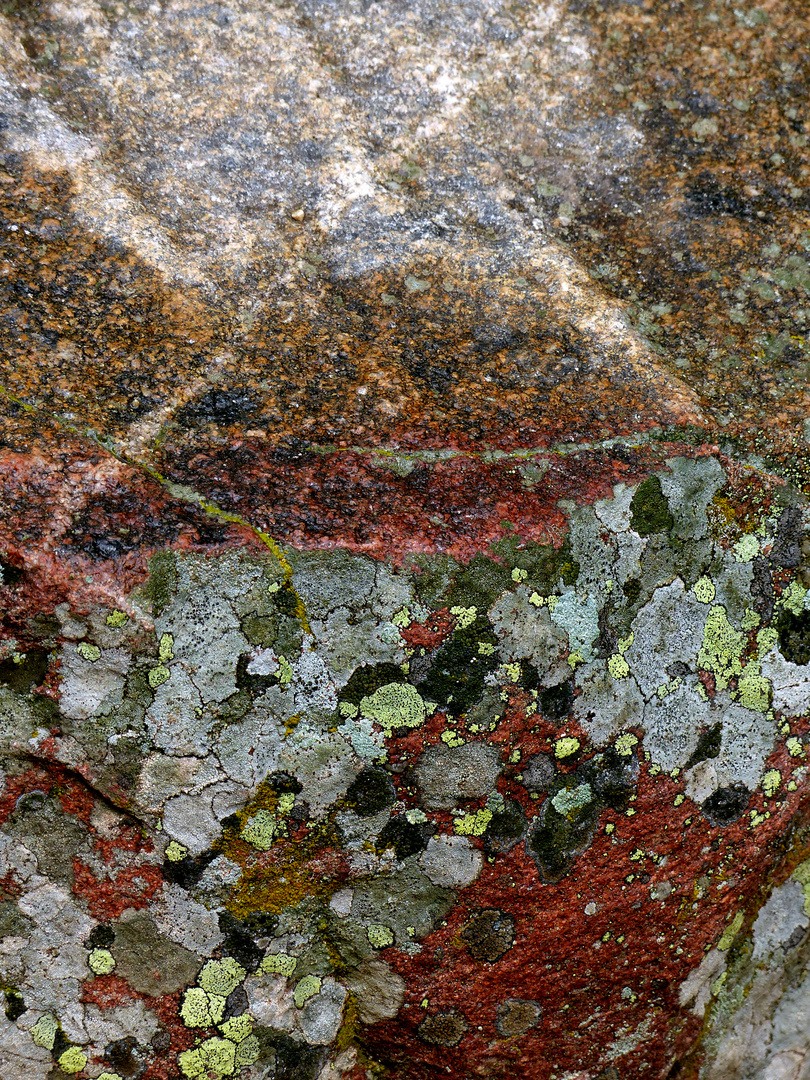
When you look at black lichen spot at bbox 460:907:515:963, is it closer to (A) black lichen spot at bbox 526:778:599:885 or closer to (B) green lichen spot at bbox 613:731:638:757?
(A) black lichen spot at bbox 526:778:599:885

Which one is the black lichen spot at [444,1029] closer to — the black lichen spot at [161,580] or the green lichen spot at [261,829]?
the green lichen spot at [261,829]

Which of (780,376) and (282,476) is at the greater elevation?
(780,376)

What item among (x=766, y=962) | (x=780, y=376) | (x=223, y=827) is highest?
(x=780, y=376)

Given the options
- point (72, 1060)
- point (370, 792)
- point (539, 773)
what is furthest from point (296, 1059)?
point (539, 773)

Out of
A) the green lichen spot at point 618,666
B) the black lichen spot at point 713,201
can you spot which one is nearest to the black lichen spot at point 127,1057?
the green lichen spot at point 618,666

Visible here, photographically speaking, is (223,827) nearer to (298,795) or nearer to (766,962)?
(298,795)

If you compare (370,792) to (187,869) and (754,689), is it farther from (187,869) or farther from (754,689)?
(754,689)

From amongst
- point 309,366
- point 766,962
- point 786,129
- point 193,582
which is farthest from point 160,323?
point 766,962

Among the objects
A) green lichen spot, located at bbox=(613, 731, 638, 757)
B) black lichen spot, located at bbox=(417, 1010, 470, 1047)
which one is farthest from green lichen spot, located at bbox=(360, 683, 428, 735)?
black lichen spot, located at bbox=(417, 1010, 470, 1047)
